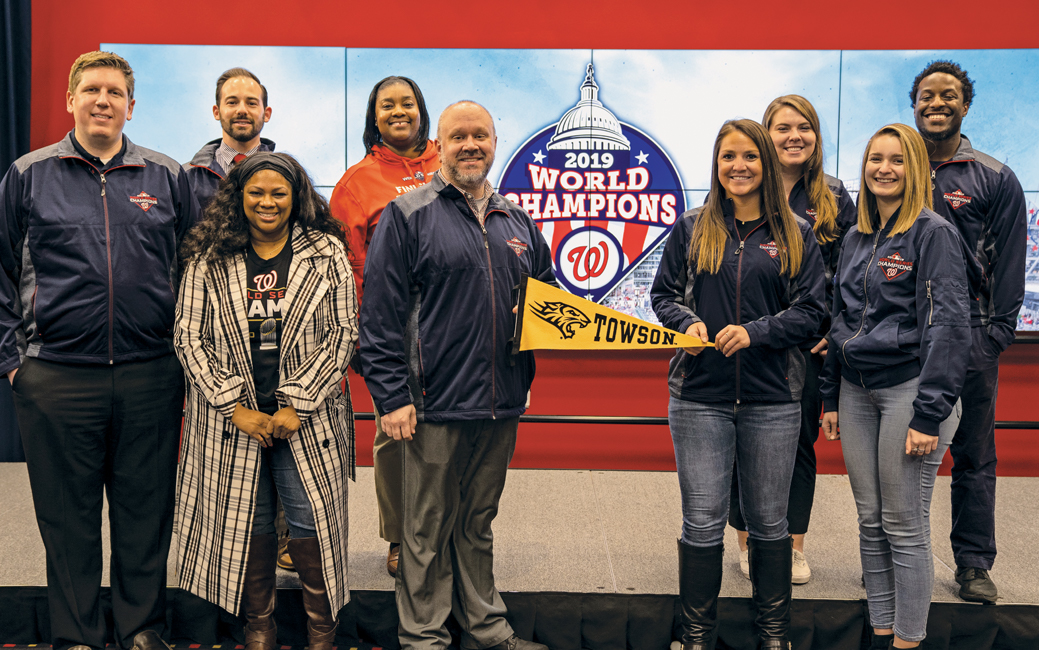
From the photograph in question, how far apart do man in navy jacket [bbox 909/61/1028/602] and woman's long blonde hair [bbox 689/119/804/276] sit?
2.80 feet

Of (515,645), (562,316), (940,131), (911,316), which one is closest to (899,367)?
(911,316)

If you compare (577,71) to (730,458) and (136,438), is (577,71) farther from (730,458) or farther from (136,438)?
→ (136,438)

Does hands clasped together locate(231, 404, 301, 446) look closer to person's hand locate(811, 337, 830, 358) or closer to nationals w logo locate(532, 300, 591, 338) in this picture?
nationals w logo locate(532, 300, 591, 338)

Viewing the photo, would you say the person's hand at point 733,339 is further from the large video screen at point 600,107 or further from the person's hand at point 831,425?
the large video screen at point 600,107

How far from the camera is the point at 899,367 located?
87.2 inches

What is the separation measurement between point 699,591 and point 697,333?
802mm

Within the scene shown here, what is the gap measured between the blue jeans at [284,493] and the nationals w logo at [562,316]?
0.87 m

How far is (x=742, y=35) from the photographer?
4.08 meters

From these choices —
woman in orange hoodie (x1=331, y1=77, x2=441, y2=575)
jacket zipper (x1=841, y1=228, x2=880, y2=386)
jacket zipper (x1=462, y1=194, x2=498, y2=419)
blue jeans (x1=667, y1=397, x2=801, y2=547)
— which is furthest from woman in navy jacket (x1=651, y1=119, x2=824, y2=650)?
woman in orange hoodie (x1=331, y1=77, x2=441, y2=575)

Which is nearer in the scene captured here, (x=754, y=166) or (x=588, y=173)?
(x=754, y=166)

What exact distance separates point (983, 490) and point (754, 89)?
232cm


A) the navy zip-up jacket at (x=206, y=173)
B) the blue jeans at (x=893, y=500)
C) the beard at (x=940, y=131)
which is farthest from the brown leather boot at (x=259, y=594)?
the beard at (x=940, y=131)

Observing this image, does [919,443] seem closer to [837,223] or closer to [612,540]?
[837,223]

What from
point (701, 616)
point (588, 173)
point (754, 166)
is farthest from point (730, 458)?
point (588, 173)
